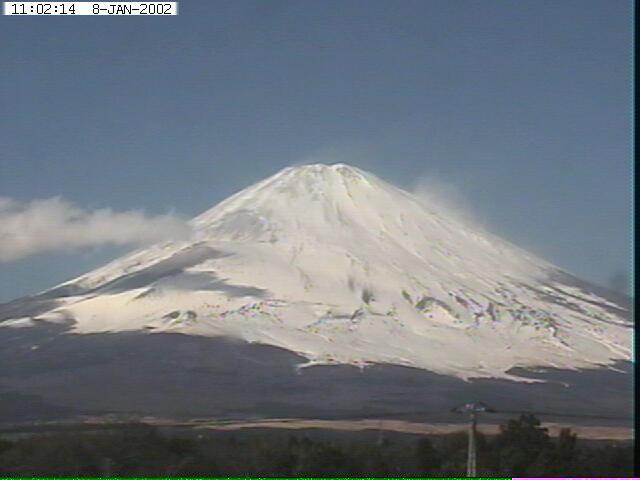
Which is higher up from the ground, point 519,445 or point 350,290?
point 350,290

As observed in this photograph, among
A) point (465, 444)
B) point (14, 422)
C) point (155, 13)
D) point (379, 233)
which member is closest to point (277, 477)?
point (465, 444)

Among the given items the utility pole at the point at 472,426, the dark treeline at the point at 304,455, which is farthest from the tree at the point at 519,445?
the utility pole at the point at 472,426

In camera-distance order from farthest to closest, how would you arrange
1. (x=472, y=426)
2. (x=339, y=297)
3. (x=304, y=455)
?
1. (x=339, y=297)
2. (x=472, y=426)
3. (x=304, y=455)

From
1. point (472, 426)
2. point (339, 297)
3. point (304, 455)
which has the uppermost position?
point (339, 297)

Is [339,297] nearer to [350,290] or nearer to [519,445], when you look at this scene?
[350,290]

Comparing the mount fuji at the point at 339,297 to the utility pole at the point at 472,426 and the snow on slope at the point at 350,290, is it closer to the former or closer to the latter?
the snow on slope at the point at 350,290

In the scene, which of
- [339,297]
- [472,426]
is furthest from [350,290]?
[472,426]
